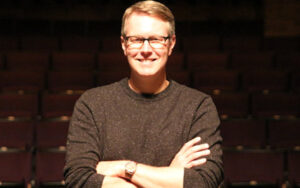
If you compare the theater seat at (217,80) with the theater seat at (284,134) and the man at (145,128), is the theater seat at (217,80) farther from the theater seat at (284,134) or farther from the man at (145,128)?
the man at (145,128)

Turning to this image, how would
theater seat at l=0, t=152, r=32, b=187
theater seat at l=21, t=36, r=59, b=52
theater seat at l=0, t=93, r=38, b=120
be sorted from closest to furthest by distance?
theater seat at l=0, t=152, r=32, b=187 < theater seat at l=0, t=93, r=38, b=120 < theater seat at l=21, t=36, r=59, b=52

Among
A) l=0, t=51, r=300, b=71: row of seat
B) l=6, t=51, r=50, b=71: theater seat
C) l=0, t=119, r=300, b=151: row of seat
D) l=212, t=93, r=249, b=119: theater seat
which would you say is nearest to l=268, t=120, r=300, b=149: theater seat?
l=0, t=119, r=300, b=151: row of seat

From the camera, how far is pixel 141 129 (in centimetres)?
40

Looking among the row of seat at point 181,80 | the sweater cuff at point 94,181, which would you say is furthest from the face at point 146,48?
the row of seat at point 181,80

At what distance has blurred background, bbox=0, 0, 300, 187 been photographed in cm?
75

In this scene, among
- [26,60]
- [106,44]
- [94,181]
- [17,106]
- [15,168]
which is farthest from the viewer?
[106,44]

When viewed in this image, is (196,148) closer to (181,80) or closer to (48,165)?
(48,165)

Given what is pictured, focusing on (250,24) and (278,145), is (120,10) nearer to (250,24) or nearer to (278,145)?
(250,24)

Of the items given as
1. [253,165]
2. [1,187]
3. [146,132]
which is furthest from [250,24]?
[146,132]

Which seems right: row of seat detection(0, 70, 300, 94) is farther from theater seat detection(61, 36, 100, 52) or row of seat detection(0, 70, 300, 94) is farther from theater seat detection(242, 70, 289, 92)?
theater seat detection(61, 36, 100, 52)

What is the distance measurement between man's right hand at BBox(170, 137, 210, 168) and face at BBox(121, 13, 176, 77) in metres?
0.07

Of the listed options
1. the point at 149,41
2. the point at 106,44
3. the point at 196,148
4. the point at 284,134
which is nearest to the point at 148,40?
the point at 149,41

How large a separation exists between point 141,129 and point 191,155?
5cm

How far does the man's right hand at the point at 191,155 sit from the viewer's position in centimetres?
39
